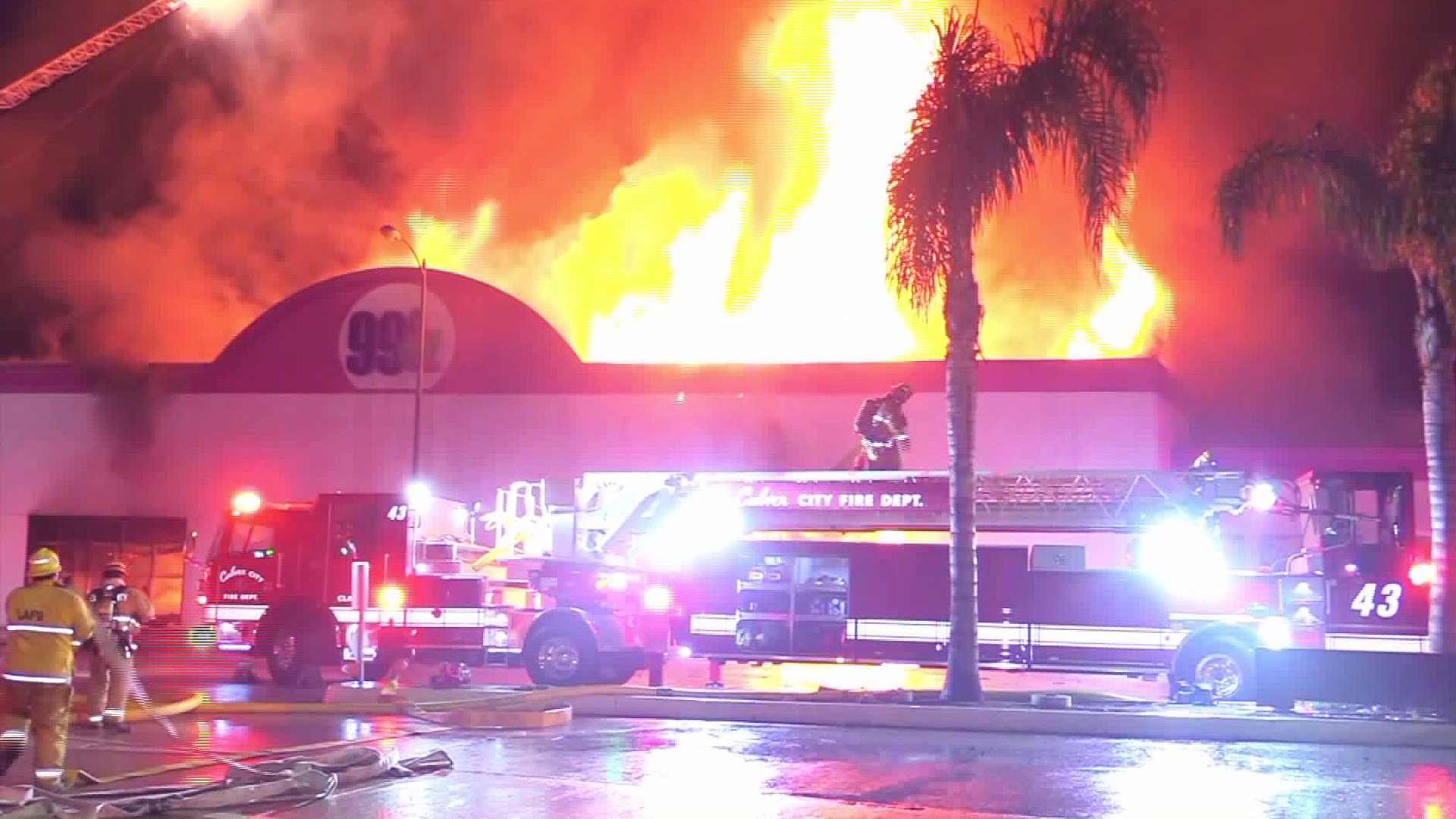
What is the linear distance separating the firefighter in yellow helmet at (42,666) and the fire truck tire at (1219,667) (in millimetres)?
11420

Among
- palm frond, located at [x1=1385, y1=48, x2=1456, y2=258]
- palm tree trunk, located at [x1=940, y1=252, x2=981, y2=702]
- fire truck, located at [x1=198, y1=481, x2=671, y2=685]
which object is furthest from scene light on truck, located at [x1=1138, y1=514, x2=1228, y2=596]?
fire truck, located at [x1=198, y1=481, x2=671, y2=685]

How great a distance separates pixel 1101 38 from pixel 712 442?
613 inches

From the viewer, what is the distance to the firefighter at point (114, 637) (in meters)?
13.0

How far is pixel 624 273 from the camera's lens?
108ft

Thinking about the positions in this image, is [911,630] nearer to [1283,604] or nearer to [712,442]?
[1283,604]

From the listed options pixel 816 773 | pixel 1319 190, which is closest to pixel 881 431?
pixel 1319 190

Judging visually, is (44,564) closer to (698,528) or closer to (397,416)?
(698,528)

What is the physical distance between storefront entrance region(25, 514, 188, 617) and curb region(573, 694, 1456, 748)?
20422mm

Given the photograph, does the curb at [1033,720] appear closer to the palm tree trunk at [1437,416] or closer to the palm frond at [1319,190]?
the palm tree trunk at [1437,416]

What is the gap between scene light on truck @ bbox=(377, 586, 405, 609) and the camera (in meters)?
18.2

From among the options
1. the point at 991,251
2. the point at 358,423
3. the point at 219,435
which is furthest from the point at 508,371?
the point at 991,251

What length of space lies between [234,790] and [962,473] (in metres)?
8.67

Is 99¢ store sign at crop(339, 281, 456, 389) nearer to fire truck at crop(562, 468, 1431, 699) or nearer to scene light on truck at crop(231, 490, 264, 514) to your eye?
scene light on truck at crop(231, 490, 264, 514)

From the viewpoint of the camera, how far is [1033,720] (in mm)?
13633
